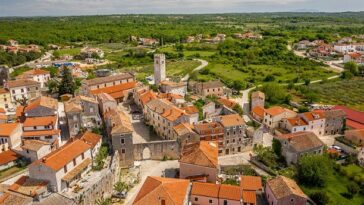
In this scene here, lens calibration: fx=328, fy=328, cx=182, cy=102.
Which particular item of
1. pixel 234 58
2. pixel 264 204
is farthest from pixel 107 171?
pixel 234 58

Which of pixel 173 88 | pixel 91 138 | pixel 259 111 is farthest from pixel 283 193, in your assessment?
pixel 173 88

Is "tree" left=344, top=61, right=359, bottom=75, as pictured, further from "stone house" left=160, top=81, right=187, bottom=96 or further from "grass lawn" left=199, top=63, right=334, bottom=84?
"stone house" left=160, top=81, right=187, bottom=96

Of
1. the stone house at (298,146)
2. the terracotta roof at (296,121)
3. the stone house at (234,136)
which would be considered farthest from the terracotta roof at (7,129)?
the terracotta roof at (296,121)

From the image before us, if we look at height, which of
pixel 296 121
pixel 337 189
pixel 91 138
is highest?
pixel 91 138

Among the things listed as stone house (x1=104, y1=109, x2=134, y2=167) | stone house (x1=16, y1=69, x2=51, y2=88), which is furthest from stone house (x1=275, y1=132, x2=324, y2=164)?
stone house (x1=16, y1=69, x2=51, y2=88)

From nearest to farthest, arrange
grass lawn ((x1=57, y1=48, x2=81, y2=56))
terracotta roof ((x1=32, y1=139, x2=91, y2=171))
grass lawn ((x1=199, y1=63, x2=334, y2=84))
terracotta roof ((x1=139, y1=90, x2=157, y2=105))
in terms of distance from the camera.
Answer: terracotta roof ((x1=32, y1=139, x2=91, y2=171)) → terracotta roof ((x1=139, y1=90, x2=157, y2=105)) → grass lawn ((x1=199, y1=63, x2=334, y2=84)) → grass lawn ((x1=57, y1=48, x2=81, y2=56))

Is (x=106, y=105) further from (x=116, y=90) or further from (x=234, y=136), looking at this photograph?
(x=234, y=136)
